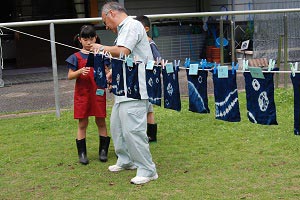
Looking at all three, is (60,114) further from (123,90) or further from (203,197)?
(203,197)

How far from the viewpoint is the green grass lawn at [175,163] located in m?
6.15

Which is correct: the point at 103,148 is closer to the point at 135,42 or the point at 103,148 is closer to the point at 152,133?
the point at 152,133

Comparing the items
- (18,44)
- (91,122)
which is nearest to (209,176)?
(91,122)

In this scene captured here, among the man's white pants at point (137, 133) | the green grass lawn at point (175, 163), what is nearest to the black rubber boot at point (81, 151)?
the green grass lawn at point (175, 163)

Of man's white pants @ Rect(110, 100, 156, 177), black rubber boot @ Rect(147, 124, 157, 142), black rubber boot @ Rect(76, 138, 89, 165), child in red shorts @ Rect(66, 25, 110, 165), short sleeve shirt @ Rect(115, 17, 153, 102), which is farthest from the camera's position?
black rubber boot @ Rect(147, 124, 157, 142)

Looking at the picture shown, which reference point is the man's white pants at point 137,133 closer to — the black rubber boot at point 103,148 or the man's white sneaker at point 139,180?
the man's white sneaker at point 139,180

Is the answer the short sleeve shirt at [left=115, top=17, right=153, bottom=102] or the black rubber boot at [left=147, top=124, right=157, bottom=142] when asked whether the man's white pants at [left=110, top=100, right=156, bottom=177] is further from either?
the black rubber boot at [left=147, top=124, right=157, bottom=142]

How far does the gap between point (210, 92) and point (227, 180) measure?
5735 mm

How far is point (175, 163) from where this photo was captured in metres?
7.18

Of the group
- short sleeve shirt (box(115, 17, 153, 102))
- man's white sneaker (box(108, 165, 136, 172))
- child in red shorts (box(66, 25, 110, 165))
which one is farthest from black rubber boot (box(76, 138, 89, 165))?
short sleeve shirt (box(115, 17, 153, 102))

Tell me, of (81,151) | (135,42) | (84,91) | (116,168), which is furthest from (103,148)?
(135,42)

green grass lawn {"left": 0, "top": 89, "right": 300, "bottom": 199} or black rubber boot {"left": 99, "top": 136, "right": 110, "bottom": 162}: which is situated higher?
black rubber boot {"left": 99, "top": 136, "right": 110, "bottom": 162}

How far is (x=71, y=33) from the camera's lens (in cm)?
1803

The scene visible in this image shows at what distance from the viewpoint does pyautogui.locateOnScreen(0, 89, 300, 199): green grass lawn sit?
615 centimetres
